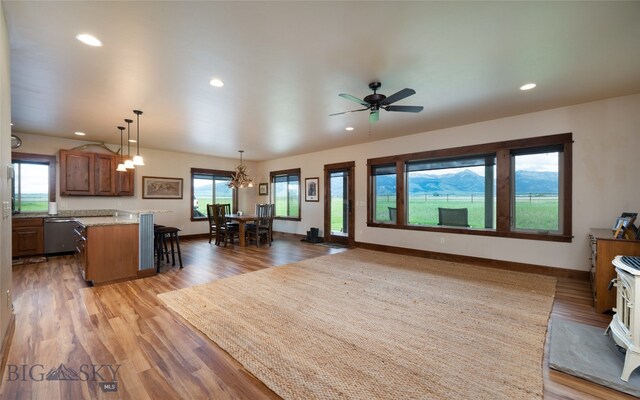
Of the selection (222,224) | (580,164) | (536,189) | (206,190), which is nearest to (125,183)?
(206,190)

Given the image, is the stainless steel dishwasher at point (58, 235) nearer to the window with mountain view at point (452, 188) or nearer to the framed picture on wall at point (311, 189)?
the framed picture on wall at point (311, 189)

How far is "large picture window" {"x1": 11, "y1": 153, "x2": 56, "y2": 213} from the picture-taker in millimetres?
5473

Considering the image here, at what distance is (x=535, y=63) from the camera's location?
2699 millimetres

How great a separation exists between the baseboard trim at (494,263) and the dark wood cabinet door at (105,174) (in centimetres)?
663

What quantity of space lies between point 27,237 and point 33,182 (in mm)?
1394

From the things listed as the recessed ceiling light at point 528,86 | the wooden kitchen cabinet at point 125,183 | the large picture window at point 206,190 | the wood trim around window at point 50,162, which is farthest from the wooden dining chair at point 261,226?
the recessed ceiling light at point 528,86

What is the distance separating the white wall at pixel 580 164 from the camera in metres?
3.62

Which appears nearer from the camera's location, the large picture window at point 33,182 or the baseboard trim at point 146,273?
the baseboard trim at point 146,273

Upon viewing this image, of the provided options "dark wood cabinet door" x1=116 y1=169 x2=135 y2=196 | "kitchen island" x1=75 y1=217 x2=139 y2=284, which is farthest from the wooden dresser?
"dark wood cabinet door" x1=116 y1=169 x2=135 y2=196

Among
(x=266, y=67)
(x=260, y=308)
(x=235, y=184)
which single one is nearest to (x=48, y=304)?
(x=260, y=308)

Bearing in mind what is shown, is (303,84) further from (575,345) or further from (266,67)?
(575,345)

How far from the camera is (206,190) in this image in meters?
8.37

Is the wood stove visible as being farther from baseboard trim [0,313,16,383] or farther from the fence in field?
baseboard trim [0,313,16,383]

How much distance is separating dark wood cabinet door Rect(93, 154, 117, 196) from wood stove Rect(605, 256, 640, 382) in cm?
860
